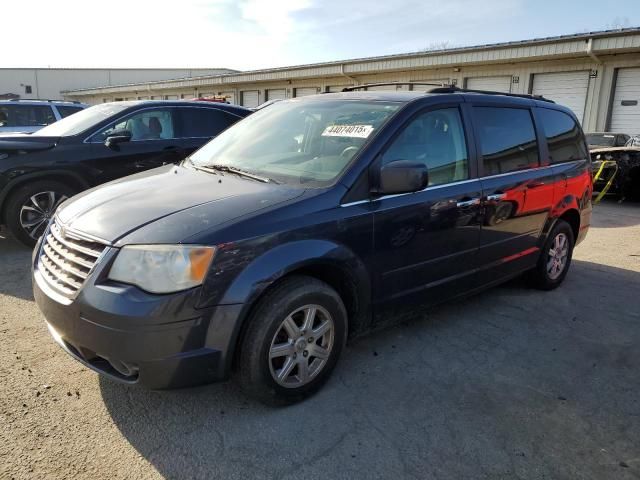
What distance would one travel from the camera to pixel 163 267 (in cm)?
242

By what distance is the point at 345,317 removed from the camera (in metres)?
3.03

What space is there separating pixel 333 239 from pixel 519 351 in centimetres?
180

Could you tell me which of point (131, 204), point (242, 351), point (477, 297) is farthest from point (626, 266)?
point (131, 204)

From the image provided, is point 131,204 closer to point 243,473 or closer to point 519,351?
point 243,473

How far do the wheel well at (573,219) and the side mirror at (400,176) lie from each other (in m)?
2.64

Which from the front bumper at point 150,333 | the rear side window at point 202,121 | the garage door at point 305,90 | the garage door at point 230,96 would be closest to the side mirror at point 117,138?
the rear side window at point 202,121

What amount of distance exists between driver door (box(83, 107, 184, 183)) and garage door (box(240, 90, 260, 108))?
20.6 m

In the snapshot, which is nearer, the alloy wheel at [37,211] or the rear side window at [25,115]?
the alloy wheel at [37,211]

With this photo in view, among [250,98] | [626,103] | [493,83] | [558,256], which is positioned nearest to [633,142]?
[626,103]

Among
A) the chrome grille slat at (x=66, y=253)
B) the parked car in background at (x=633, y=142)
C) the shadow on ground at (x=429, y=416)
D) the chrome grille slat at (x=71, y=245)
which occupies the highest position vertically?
the parked car in background at (x=633, y=142)

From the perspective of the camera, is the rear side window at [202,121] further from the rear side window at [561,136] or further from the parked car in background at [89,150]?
the rear side window at [561,136]

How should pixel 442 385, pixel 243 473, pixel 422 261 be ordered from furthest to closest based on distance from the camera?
pixel 422 261, pixel 442 385, pixel 243 473

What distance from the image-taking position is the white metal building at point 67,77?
55.1m

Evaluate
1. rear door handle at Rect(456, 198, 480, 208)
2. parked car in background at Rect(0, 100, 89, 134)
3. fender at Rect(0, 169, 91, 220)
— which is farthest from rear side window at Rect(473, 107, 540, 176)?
parked car in background at Rect(0, 100, 89, 134)
